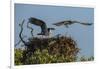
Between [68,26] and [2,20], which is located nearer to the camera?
[2,20]


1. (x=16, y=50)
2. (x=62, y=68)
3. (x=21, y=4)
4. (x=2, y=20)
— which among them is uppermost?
(x=21, y=4)

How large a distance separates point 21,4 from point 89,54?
2.77ft

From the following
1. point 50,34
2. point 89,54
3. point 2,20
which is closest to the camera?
point 2,20


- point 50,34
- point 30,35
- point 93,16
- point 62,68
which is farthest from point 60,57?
point 93,16

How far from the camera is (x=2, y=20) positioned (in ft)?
5.96

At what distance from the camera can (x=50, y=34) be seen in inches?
77.0

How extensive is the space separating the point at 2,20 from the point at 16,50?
29 cm

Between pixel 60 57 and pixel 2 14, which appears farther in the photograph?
pixel 60 57

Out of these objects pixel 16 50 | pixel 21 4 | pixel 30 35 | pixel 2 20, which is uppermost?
pixel 21 4

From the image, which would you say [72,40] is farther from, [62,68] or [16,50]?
[16,50]

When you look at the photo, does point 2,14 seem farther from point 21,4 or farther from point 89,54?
point 89,54

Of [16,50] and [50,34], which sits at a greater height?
[50,34]

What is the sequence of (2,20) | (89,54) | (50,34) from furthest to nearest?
(89,54) → (50,34) → (2,20)

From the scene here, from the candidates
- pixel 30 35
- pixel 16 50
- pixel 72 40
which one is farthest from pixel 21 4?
pixel 72 40
